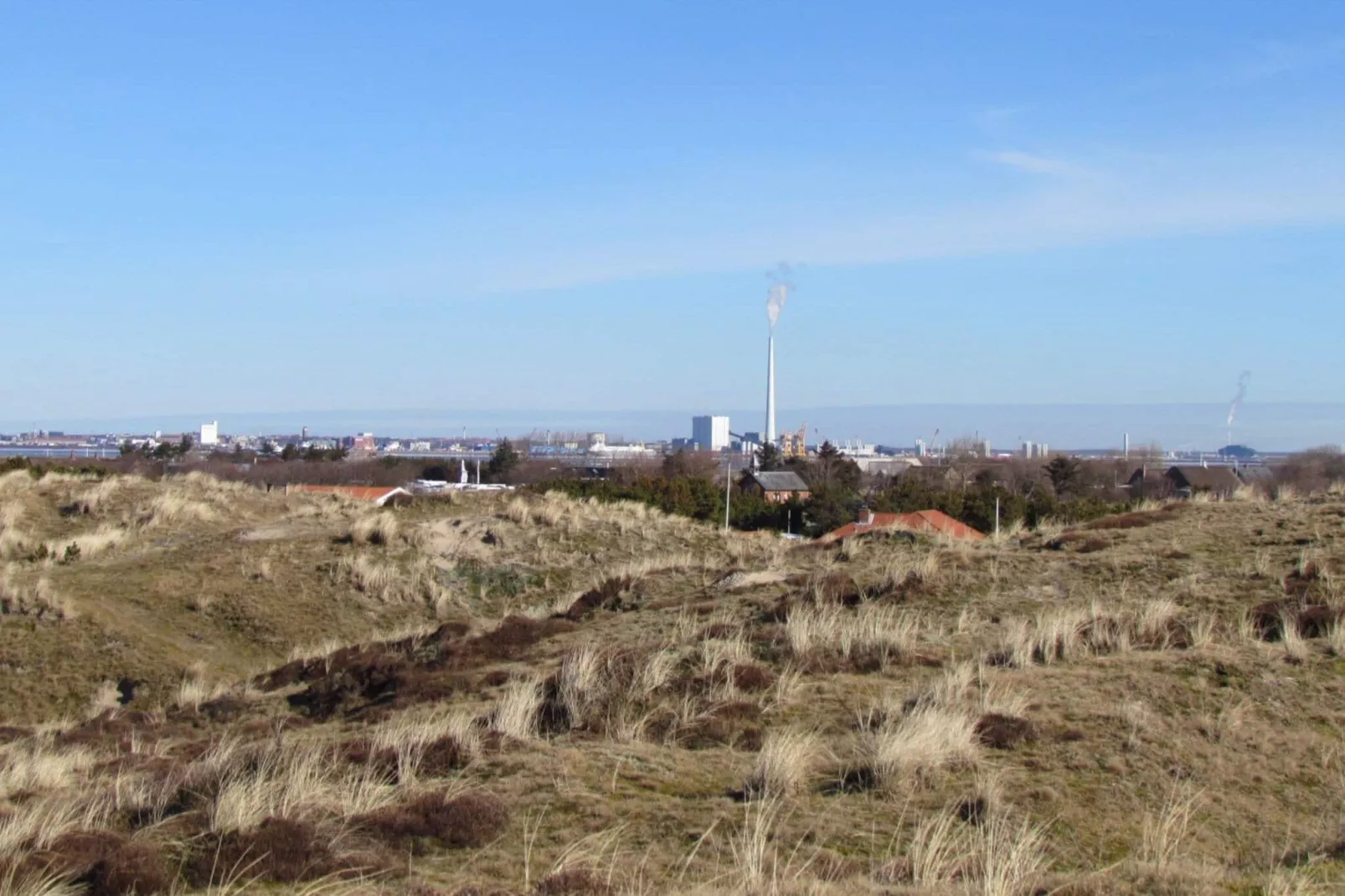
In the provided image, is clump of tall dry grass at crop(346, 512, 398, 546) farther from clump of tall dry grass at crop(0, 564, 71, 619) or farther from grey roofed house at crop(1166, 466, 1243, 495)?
grey roofed house at crop(1166, 466, 1243, 495)

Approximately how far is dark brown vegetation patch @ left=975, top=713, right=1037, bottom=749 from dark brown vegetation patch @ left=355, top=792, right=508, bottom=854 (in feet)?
11.3

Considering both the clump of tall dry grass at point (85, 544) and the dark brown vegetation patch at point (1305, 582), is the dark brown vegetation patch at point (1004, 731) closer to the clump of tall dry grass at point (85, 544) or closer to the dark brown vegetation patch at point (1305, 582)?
the dark brown vegetation patch at point (1305, 582)

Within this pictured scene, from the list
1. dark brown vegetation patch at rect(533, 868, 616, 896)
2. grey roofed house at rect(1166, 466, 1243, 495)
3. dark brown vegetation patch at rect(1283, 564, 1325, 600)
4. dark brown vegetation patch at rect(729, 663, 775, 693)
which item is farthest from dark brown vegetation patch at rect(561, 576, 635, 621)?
grey roofed house at rect(1166, 466, 1243, 495)

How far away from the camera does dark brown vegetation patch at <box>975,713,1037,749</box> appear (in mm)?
8391

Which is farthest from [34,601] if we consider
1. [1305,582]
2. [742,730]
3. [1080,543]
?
[1305,582]

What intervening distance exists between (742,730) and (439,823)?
304 cm

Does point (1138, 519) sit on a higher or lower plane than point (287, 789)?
higher

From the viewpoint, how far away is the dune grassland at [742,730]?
20.1 ft

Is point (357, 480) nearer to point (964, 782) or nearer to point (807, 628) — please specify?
point (807, 628)

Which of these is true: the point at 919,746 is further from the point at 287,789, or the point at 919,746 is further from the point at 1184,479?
the point at 1184,479

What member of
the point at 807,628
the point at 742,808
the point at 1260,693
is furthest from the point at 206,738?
the point at 1260,693

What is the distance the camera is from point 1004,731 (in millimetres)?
8516

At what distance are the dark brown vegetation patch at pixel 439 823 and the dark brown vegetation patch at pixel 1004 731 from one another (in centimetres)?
344

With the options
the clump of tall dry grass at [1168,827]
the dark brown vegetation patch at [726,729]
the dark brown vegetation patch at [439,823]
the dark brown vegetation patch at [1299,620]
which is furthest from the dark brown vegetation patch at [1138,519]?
the dark brown vegetation patch at [439,823]
